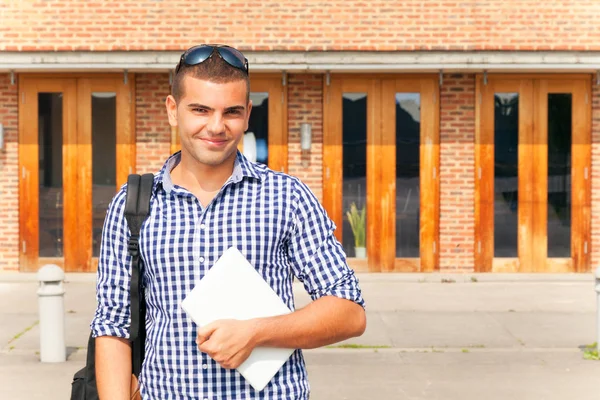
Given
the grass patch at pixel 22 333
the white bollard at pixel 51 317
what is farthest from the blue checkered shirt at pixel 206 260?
the grass patch at pixel 22 333

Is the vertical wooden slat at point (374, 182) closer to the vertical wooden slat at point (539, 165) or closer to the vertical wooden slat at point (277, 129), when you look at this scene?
the vertical wooden slat at point (277, 129)

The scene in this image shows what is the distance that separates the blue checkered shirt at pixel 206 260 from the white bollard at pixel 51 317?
6641mm

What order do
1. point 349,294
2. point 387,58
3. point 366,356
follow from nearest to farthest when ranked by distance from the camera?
point 349,294, point 366,356, point 387,58

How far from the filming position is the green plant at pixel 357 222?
15523mm

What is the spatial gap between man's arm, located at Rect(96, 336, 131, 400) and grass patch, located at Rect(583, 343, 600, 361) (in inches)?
289

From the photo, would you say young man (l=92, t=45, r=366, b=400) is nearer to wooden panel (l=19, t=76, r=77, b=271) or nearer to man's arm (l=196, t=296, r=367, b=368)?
man's arm (l=196, t=296, r=367, b=368)

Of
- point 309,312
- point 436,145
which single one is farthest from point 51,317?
point 436,145

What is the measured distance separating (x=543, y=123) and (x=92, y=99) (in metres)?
7.18

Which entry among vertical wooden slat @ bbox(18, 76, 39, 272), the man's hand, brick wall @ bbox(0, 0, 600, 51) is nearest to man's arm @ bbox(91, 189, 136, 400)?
the man's hand

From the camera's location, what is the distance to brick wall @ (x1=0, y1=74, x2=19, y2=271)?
1555 cm

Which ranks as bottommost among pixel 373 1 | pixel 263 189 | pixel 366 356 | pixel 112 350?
pixel 366 356

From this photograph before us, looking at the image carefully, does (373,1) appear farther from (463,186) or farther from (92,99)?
(92,99)

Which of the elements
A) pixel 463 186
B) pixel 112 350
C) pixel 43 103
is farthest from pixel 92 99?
pixel 112 350

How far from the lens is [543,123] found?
51.0 ft
